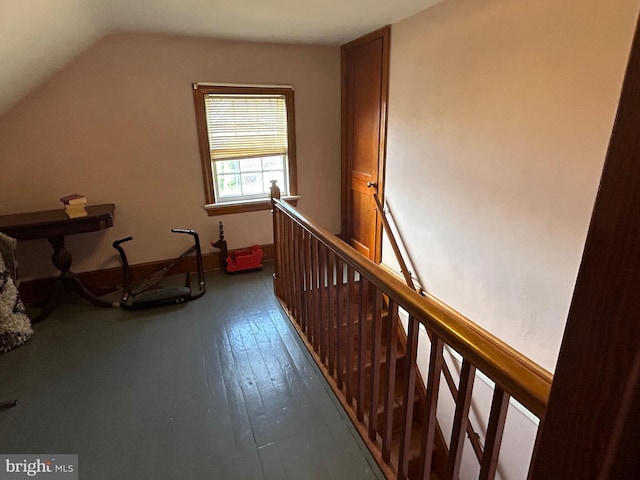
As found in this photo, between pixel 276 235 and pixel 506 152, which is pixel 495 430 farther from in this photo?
pixel 276 235

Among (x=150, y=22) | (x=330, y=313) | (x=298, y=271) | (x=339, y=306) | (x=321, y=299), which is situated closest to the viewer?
(x=339, y=306)

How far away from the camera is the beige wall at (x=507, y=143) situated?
1682 mm

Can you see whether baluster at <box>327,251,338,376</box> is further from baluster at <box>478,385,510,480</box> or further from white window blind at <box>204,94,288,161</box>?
white window blind at <box>204,94,288,161</box>

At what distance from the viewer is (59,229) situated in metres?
2.66

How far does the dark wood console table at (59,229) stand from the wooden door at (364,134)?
2.31 meters

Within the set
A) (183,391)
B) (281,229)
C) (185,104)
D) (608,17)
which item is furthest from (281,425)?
(185,104)

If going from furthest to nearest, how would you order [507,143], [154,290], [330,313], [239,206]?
[239,206]
[154,290]
[507,143]
[330,313]

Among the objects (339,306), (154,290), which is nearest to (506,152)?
(339,306)

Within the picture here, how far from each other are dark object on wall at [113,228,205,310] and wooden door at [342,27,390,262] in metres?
1.69

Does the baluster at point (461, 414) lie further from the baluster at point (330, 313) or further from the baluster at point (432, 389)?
the baluster at point (330, 313)

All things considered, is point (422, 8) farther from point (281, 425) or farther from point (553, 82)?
point (281, 425)

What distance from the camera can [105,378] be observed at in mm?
2105

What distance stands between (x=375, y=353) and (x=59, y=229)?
253cm

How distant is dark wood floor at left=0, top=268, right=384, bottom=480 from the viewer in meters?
1.59
